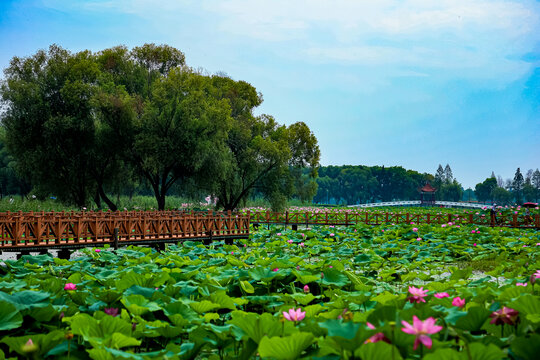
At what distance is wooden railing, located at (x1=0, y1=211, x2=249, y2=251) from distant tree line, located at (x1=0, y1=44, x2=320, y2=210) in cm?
704

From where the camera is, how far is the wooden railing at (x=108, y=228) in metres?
12.8

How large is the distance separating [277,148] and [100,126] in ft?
34.5

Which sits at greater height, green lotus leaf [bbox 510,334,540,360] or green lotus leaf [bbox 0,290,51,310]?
green lotus leaf [bbox 510,334,540,360]

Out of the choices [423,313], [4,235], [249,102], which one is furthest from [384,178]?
[423,313]

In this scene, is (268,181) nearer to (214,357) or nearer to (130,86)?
(130,86)

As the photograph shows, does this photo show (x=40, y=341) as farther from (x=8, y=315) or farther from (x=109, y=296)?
(x=109, y=296)

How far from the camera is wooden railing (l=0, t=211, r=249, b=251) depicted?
12812 mm

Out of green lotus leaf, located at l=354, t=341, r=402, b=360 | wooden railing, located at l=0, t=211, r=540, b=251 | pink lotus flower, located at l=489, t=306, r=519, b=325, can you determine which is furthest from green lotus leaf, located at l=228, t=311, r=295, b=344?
wooden railing, located at l=0, t=211, r=540, b=251

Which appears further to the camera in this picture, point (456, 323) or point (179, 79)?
point (179, 79)

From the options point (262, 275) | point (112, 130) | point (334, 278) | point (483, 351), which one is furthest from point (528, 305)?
point (112, 130)

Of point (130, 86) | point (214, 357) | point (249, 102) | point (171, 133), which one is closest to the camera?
point (214, 357)

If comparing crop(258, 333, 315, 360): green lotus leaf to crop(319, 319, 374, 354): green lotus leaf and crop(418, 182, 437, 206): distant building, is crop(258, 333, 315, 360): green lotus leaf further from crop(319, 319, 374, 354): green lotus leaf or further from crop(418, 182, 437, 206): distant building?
crop(418, 182, 437, 206): distant building

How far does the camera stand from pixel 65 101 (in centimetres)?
2597

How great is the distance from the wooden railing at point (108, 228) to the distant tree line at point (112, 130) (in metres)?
7.04
